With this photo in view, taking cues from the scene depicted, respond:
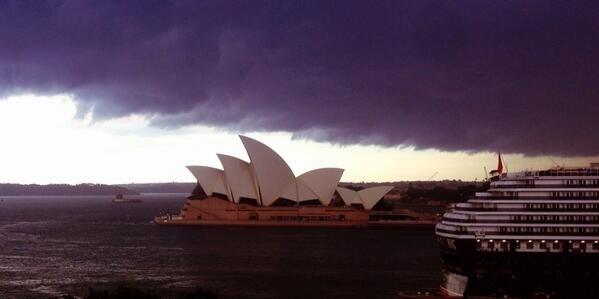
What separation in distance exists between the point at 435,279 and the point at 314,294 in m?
7.06

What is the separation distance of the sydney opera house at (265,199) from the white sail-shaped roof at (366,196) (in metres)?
1.59

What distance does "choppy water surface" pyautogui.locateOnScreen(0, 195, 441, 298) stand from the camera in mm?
34094

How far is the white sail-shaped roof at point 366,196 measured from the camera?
7681 centimetres

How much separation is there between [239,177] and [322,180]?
861 centimetres

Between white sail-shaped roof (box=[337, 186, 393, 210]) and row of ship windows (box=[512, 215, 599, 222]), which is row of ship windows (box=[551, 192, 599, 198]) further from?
white sail-shaped roof (box=[337, 186, 393, 210])

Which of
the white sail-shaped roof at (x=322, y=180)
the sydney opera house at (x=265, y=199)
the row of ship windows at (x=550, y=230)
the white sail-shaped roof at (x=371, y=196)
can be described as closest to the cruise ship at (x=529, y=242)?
the row of ship windows at (x=550, y=230)

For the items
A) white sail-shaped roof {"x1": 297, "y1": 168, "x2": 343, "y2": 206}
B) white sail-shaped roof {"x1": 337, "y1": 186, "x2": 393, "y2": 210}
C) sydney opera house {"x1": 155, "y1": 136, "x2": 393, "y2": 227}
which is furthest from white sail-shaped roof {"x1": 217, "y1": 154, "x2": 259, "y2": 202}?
white sail-shaped roof {"x1": 337, "y1": 186, "x2": 393, "y2": 210}

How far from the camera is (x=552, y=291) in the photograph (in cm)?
2730

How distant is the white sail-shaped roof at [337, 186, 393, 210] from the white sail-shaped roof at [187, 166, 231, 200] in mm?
12589

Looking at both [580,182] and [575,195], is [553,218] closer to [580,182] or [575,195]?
[575,195]

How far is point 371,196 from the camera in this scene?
77125mm

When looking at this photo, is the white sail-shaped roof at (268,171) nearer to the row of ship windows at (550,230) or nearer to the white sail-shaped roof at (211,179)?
the white sail-shaped roof at (211,179)

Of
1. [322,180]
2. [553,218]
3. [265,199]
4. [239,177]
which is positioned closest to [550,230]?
[553,218]

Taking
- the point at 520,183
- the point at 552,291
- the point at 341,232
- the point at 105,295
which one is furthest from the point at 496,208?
the point at 341,232
